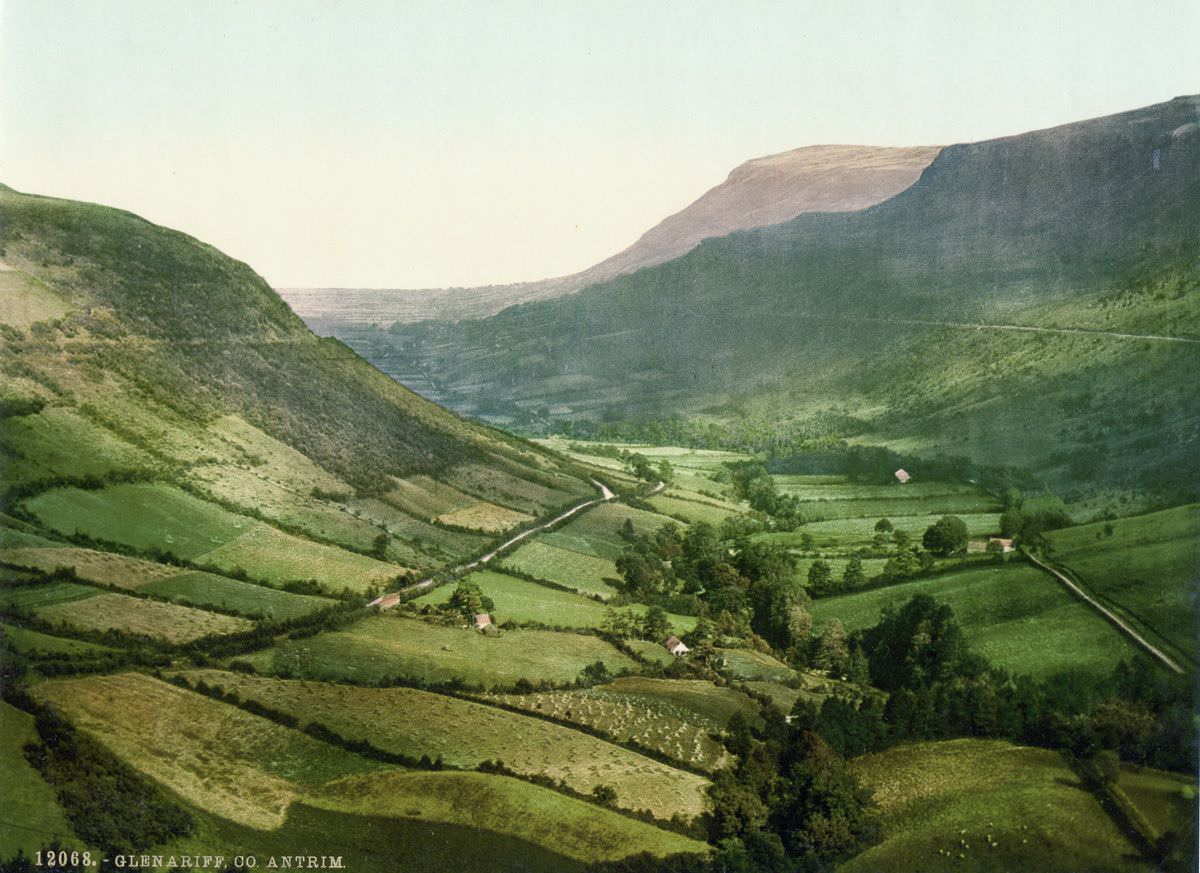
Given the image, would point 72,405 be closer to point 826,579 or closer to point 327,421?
point 327,421

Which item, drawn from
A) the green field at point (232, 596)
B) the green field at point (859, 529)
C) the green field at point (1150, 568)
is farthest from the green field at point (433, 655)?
the green field at point (1150, 568)

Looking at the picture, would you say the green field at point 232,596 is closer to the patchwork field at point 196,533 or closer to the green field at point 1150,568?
the patchwork field at point 196,533

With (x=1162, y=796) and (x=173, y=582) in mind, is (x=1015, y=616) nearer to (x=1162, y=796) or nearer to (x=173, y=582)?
(x=1162, y=796)

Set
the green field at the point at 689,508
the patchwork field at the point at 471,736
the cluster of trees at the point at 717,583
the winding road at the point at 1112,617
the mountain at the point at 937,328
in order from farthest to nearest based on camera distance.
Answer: the mountain at the point at 937,328
the green field at the point at 689,508
the cluster of trees at the point at 717,583
the winding road at the point at 1112,617
the patchwork field at the point at 471,736

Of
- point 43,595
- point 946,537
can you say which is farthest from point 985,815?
point 43,595

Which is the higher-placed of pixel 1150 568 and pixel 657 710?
pixel 1150 568

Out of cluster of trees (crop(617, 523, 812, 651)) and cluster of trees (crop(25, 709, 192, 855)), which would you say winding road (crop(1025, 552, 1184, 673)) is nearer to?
cluster of trees (crop(617, 523, 812, 651))

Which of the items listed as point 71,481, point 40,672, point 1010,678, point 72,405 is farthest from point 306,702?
point 1010,678
